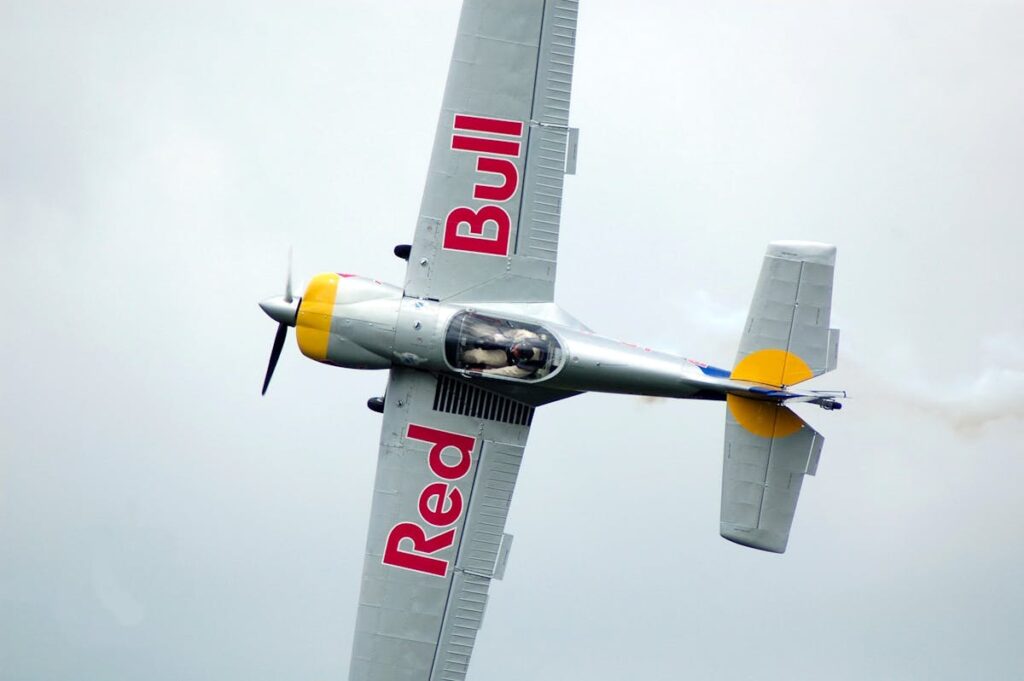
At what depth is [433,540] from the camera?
22.0 metres

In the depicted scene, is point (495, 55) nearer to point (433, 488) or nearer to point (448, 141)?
point (448, 141)

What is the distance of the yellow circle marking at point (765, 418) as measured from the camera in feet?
67.6

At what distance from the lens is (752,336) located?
20.6 m

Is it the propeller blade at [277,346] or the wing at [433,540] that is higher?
the propeller blade at [277,346]

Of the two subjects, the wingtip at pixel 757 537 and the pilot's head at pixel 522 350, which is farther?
the pilot's head at pixel 522 350

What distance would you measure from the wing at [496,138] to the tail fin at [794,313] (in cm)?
281

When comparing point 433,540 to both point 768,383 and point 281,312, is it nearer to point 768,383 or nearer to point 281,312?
point 281,312

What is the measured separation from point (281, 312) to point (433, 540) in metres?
3.53

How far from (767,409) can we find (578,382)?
235 centimetres

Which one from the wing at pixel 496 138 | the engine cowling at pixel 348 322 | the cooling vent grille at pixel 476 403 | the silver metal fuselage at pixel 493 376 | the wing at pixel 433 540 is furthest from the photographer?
the wing at pixel 433 540

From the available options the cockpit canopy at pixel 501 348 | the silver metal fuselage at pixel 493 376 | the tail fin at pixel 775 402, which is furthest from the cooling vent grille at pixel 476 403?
the tail fin at pixel 775 402

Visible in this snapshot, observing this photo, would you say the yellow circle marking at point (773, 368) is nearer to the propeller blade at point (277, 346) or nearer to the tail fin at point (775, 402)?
the tail fin at point (775, 402)

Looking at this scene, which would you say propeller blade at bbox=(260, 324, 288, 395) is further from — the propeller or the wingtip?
the wingtip

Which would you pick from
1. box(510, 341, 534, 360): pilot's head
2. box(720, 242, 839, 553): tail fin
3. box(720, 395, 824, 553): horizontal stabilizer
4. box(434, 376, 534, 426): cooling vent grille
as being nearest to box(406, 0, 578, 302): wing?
box(510, 341, 534, 360): pilot's head
